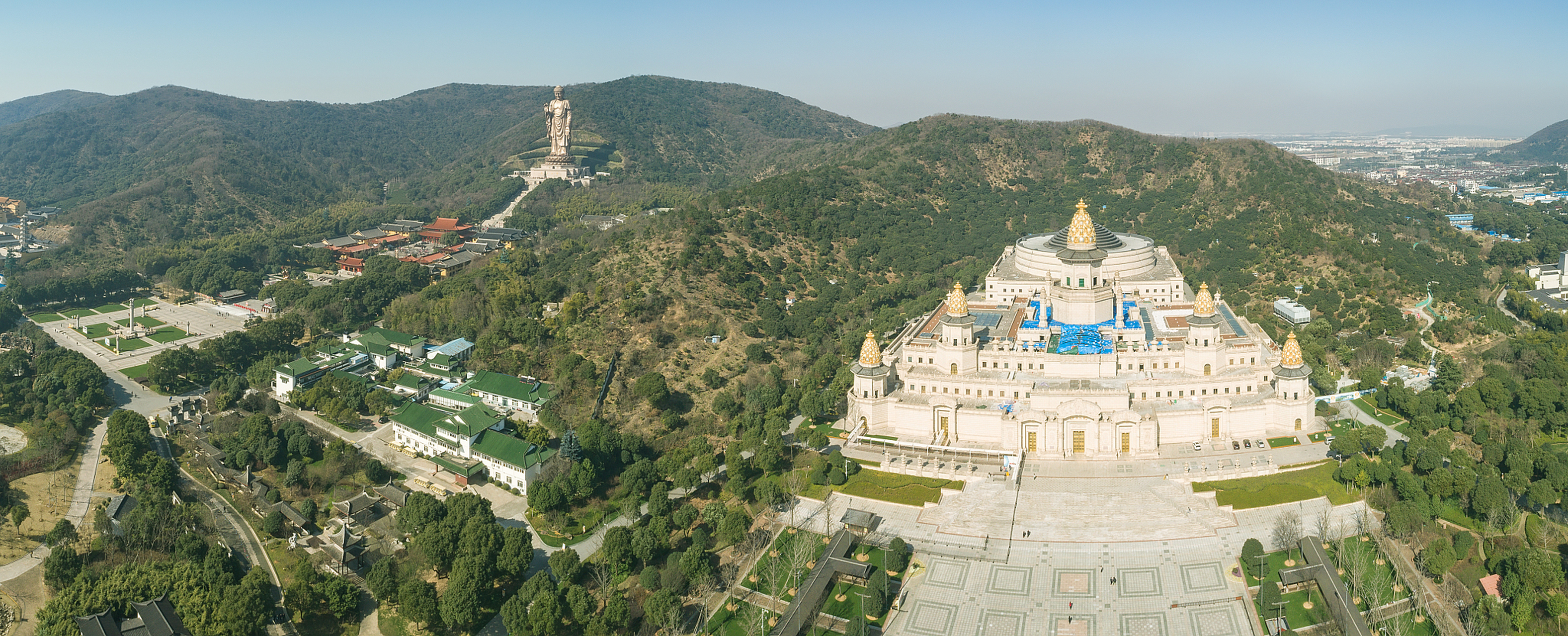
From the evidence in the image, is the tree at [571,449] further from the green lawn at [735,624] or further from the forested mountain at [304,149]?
the forested mountain at [304,149]

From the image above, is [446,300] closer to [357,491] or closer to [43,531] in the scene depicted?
[357,491]

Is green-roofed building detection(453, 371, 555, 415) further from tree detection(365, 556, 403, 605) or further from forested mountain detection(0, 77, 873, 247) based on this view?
forested mountain detection(0, 77, 873, 247)

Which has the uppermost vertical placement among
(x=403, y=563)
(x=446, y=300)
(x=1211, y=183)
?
(x=1211, y=183)

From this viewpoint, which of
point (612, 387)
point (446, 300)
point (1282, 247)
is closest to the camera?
point (612, 387)

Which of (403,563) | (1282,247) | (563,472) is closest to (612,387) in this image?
(563,472)

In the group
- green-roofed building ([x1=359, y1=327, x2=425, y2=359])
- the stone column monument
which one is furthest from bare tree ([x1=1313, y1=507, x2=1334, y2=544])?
the stone column monument

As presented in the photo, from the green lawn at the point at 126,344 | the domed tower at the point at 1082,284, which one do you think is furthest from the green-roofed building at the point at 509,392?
the green lawn at the point at 126,344

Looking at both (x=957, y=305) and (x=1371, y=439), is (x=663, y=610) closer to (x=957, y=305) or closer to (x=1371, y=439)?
(x=957, y=305)
